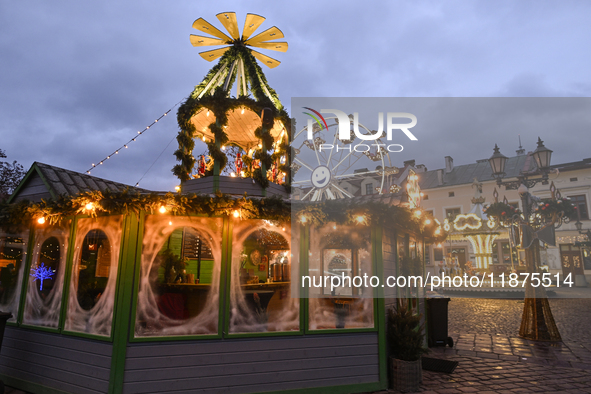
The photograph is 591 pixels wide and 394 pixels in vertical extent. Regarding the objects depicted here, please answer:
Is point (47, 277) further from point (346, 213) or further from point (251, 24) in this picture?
point (251, 24)

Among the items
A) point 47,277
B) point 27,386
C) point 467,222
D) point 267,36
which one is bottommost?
point 27,386

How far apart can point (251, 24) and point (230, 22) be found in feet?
1.36

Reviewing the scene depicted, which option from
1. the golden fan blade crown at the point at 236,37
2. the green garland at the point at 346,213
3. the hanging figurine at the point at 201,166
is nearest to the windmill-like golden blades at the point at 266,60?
the golden fan blade crown at the point at 236,37

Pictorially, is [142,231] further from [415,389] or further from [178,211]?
[415,389]

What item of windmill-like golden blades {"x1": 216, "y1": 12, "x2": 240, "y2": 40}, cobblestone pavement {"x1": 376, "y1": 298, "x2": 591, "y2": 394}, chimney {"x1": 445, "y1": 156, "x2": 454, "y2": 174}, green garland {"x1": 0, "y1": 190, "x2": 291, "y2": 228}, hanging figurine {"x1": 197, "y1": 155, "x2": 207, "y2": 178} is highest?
chimney {"x1": 445, "y1": 156, "x2": 454, "y2": 174}

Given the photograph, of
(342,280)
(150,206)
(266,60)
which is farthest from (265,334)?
(266,60)

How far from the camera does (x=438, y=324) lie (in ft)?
26.5

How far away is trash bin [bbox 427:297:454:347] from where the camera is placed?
315 inches

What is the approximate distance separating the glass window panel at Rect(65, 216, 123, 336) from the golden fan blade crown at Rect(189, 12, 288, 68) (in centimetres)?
439

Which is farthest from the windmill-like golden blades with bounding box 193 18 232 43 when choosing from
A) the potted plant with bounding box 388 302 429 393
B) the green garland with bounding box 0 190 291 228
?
the potted plant with bounding box 388 302 429 393

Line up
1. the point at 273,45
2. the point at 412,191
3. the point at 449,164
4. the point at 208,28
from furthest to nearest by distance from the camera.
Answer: the point at 449,164 → the point at 412,191 → the point at 273,45 → the point at 208,28

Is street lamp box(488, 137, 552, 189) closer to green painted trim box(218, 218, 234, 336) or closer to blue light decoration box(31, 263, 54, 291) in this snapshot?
green painted trim box(218, 218, 234, 336)

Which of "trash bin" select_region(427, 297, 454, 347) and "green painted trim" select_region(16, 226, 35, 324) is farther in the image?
"trash bin" select_region(427, 297, 454, 347)

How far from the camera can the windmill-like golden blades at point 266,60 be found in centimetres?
809
